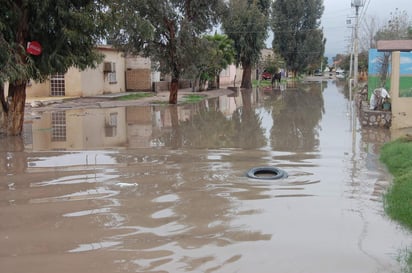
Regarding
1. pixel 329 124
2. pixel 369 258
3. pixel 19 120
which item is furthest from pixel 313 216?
pixel 329 124

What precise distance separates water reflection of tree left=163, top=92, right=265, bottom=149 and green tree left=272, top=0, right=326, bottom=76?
1581 inches

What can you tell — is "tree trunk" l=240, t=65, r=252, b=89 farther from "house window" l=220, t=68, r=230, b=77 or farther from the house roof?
the house roof

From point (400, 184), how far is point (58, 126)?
43.5ft

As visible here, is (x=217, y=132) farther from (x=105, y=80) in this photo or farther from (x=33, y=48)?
(x=105, y=80)

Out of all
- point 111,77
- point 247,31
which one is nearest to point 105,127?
point 111,77

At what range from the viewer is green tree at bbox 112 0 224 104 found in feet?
82.2

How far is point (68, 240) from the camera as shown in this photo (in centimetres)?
565

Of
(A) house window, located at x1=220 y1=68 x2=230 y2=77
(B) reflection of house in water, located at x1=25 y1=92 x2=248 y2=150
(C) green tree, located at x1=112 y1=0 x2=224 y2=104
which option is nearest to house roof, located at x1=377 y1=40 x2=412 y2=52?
(B) reflection of house in water, located at x1=25 y1=92 x2=248 y2=150

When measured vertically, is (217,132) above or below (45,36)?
below

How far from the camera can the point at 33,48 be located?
528 inches

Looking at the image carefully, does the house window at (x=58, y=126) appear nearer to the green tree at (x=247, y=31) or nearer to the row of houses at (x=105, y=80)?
the row of houses at (x=105, y=80)

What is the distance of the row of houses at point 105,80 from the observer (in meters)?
32.9

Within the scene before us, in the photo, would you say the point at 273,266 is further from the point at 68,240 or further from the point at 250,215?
the point at 68,240

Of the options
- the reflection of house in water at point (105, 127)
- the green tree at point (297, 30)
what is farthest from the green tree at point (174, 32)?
the green tree at point (297, 30)
